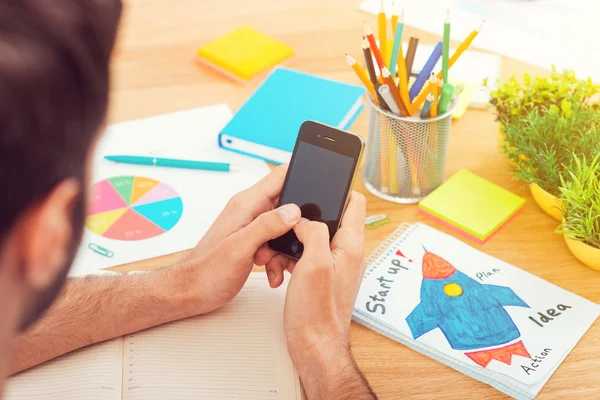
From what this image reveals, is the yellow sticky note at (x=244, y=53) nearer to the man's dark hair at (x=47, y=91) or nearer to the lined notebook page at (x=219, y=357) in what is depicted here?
the lined notebook page at (x=219, y=357)

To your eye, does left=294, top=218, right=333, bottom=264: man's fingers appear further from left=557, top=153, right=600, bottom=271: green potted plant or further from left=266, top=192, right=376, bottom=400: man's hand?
left=557, top=153, right=600, bottom=271: green potted plant

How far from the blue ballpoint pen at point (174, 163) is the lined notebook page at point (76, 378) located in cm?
40

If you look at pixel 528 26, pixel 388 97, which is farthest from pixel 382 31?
pixel 528 26

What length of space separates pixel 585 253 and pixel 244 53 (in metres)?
0.81

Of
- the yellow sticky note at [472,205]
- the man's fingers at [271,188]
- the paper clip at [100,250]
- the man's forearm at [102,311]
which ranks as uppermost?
the man's fingers at [271,188]

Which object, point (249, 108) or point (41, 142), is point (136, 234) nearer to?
point (249, 108)

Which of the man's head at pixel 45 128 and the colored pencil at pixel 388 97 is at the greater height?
the man's head at pixel 45 128

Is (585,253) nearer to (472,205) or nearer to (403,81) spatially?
(472,205)

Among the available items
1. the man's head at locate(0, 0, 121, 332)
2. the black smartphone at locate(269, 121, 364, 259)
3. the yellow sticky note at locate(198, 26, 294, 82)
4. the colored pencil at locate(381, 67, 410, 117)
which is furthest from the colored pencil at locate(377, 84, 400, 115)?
the man's head at locate(0, 0, 121, 332)

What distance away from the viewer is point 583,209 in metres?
1.02

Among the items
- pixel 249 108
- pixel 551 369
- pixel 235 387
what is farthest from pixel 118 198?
pixel 551 369

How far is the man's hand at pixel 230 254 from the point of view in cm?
96

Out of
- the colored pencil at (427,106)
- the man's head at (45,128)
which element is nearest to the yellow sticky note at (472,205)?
the colored pencil at (427,106)

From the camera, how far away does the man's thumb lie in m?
0.95
